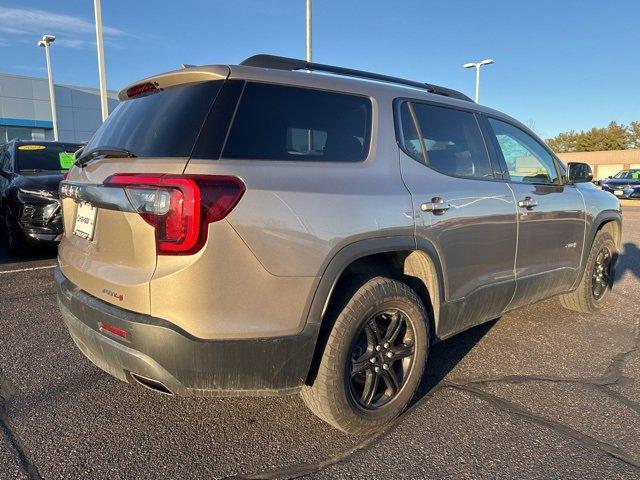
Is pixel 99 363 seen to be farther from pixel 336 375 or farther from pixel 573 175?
pixel 573 175

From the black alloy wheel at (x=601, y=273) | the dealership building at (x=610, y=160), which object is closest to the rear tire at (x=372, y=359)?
the black alloy wheel at (x=601, y=273)

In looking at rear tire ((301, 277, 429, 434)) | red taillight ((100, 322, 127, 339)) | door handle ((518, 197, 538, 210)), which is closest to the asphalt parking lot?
rear tire ((301, 277, 429, 434))

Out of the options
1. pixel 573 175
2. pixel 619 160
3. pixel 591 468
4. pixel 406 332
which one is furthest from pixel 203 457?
pixel 619 160

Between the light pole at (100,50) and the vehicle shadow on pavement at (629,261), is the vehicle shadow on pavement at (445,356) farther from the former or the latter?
the light pole at (100,50)

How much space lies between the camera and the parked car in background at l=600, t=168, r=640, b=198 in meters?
27.4

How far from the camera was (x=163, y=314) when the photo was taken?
2133 millimetres

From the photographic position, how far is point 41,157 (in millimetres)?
7617

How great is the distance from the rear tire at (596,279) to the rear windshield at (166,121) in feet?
12.9

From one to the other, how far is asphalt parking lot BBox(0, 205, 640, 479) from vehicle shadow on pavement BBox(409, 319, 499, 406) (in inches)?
0.6

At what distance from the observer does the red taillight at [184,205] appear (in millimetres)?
2070

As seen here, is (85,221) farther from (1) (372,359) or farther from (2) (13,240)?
(2) (13,240)

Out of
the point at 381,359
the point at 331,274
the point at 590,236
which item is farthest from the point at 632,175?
the point at 331,274

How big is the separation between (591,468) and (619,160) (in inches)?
2237

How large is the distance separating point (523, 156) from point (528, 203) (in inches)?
21.5
